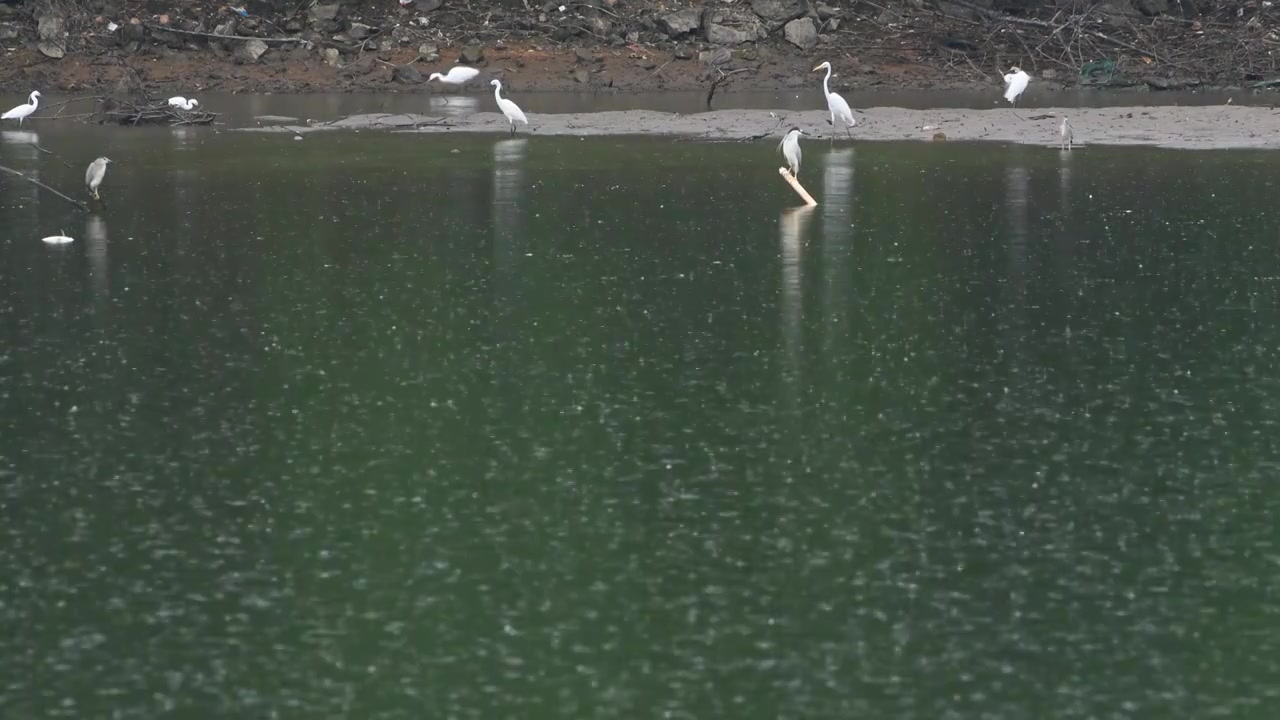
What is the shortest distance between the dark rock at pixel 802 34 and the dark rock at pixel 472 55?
20.2ft

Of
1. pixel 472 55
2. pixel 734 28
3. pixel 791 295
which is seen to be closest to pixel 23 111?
pixel 472 55

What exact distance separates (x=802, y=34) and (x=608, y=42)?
12.7 feet

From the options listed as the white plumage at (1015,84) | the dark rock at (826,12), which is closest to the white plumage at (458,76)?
the dark rock at (826,12)

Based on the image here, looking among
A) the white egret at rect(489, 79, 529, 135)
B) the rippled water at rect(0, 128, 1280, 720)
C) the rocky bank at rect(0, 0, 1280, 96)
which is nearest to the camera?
the rippled water at rect(0, 128, 1280, 720)

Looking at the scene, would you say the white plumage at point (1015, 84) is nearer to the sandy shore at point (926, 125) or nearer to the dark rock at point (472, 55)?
the sandy shore at point (926, 125)

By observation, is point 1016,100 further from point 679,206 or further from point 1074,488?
point 1074,488

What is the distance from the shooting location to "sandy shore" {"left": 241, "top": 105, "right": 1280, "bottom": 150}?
30.5 m

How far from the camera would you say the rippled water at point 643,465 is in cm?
852

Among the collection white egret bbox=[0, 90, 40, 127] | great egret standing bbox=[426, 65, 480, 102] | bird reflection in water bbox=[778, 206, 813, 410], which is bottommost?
bird reflection in water bbox=[778, 206, 813, 410]

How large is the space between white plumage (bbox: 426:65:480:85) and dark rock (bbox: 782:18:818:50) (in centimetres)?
639

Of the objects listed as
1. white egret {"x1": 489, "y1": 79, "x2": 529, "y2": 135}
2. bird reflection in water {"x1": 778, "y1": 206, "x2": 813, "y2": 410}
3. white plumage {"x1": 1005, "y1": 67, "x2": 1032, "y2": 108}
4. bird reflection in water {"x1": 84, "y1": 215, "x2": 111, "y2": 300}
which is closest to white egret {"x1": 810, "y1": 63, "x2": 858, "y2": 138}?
white plumage {"x1": 1005, "y1": 67, "x2": 1032, "y2": 108}

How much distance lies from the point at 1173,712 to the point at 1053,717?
0.50m

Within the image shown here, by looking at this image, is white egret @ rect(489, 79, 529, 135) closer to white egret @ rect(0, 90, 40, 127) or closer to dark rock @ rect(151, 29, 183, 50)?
white egret @ rect(0, 90, 40, 127)

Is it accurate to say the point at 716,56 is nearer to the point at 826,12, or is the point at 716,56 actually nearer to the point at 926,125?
the point at 826,12
